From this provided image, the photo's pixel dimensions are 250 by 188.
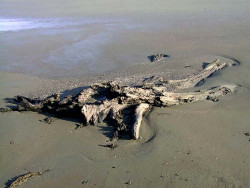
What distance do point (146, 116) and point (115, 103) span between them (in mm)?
751

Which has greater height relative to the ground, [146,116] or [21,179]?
[146,116]

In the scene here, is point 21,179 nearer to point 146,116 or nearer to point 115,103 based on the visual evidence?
point 115,103

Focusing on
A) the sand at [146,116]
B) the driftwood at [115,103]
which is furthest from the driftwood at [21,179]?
the driftwood at [115,103]

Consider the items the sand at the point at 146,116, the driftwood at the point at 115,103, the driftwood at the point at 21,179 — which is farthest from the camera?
the driftwood at the point at 115,103

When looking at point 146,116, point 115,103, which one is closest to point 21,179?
point 115,103

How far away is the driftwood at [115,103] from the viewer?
628 centimetres

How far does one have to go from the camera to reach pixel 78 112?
6.55 meters

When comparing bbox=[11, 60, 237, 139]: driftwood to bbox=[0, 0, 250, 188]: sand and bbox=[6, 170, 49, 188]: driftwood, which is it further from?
bbox=[6, 170, 49, 188]: driftwood

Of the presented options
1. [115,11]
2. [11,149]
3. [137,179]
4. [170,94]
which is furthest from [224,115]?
[115,11]

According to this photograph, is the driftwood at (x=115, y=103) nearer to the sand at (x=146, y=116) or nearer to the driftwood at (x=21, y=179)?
the sand at (x=146, y=116)

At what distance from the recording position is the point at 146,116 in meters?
6.59

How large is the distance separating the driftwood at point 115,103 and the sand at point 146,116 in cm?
20

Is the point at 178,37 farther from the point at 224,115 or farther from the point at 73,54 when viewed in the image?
the point at 224,115

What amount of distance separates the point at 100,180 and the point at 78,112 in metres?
1.93
